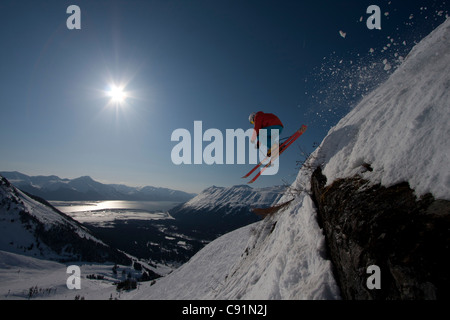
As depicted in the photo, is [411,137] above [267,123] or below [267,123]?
below

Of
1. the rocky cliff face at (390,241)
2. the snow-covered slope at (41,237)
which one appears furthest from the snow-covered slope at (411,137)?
the snow-covered slope at (41,237)

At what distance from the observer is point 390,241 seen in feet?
7.99

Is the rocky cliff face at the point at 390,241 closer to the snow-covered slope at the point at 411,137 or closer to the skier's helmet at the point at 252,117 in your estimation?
the snow-covered slope at the point at 411,137

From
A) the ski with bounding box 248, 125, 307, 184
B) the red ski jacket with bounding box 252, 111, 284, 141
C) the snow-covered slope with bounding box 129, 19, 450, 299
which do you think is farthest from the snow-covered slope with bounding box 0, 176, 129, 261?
the snow-covered slope with bounding box 129, 19, 450, 299

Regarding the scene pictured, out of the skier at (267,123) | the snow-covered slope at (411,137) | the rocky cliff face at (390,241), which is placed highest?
the skier at (267,123)

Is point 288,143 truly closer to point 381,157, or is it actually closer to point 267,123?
point 267,123

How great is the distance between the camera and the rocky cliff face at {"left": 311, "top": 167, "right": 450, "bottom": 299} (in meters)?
2.02

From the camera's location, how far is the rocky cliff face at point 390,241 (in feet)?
6.63

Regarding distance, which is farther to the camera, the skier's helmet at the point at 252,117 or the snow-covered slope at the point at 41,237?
the snow-covered slope at the point at 41,237

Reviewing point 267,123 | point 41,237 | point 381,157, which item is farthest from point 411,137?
point 41,237
